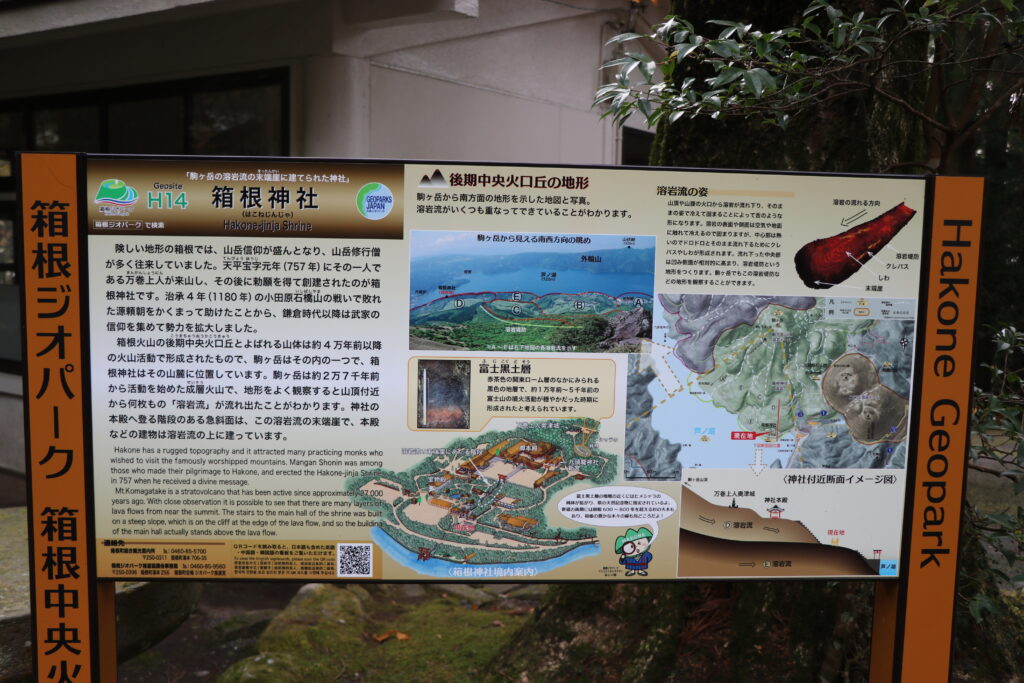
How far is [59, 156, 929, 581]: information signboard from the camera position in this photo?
264 centimetres

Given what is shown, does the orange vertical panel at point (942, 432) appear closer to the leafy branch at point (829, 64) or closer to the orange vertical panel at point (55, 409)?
the leafy branch at point (829, 64)

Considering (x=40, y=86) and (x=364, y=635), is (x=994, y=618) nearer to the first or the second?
(x=364, y=635)

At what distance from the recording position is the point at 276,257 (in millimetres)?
2637

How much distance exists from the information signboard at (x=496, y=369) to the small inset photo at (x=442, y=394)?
1 cm

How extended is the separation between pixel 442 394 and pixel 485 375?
160 mm

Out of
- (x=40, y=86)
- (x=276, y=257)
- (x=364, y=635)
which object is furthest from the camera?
(x=40, y=86)

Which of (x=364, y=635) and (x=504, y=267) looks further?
(x=364, y=635)

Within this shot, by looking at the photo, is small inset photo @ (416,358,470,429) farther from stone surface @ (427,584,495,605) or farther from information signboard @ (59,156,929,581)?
stone surface @ (427,584,495,605)

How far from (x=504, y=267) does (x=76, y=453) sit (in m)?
1.57

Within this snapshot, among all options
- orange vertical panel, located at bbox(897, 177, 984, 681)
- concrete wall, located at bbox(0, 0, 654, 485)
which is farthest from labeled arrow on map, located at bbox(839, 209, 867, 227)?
concrete wall, located at bbox(0, 0, 654, 485)

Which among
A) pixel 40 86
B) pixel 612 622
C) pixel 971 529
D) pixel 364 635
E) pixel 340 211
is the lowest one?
pixel 364 635

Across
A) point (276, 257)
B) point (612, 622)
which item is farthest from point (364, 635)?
point (276, 257)

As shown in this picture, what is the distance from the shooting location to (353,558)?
275cm

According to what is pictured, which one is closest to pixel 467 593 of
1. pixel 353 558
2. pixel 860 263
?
pixel 353 558
